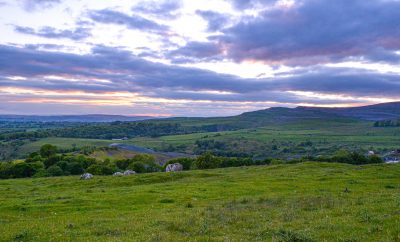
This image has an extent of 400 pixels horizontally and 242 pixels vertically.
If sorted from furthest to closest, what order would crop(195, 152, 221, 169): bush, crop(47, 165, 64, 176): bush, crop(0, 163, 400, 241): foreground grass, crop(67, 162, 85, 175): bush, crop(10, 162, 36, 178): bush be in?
crop(67, 162, 85, 175): bush, crop(10, 162, 36, 178): bush, crop(195, 152, 221, 169): bush, crop(47, 165, 64, 176): bush, crop(0, 163, 400, 241): foreground grass

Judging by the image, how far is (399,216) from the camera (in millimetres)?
16000

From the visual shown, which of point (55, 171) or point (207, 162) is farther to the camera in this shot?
point (207, 162)

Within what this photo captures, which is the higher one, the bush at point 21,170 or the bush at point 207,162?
the bush at point 207,162

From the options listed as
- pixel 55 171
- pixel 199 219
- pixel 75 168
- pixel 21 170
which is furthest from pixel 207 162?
pixel 199 219

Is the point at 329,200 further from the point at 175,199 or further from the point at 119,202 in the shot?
the point at 119,202

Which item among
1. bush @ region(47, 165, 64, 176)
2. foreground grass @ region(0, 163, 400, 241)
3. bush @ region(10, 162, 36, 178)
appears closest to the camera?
foreground grass @ region(0, 163, 400, 241)

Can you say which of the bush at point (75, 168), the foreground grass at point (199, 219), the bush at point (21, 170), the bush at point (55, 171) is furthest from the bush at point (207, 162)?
the foreground grass at point (199, 219)

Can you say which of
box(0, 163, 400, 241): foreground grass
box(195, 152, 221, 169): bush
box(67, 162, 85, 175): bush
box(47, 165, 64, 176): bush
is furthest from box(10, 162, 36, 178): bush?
box(0, 163, 400, 241): foreground grass

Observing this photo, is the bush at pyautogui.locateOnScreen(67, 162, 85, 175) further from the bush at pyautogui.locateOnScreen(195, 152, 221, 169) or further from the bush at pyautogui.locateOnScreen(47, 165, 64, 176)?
the bush at pyautogui.locateOnScreen(195, 152, 221, 169)

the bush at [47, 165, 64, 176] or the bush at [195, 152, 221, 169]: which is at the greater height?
the bush at [195, 152, 221, 169]

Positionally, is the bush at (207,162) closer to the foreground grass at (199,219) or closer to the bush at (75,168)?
the bush at (75,168)

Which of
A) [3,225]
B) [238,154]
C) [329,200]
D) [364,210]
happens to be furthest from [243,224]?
[238,154]

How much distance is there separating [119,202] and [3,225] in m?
10.6

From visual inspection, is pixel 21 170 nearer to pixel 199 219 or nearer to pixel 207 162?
pixel 207 162
